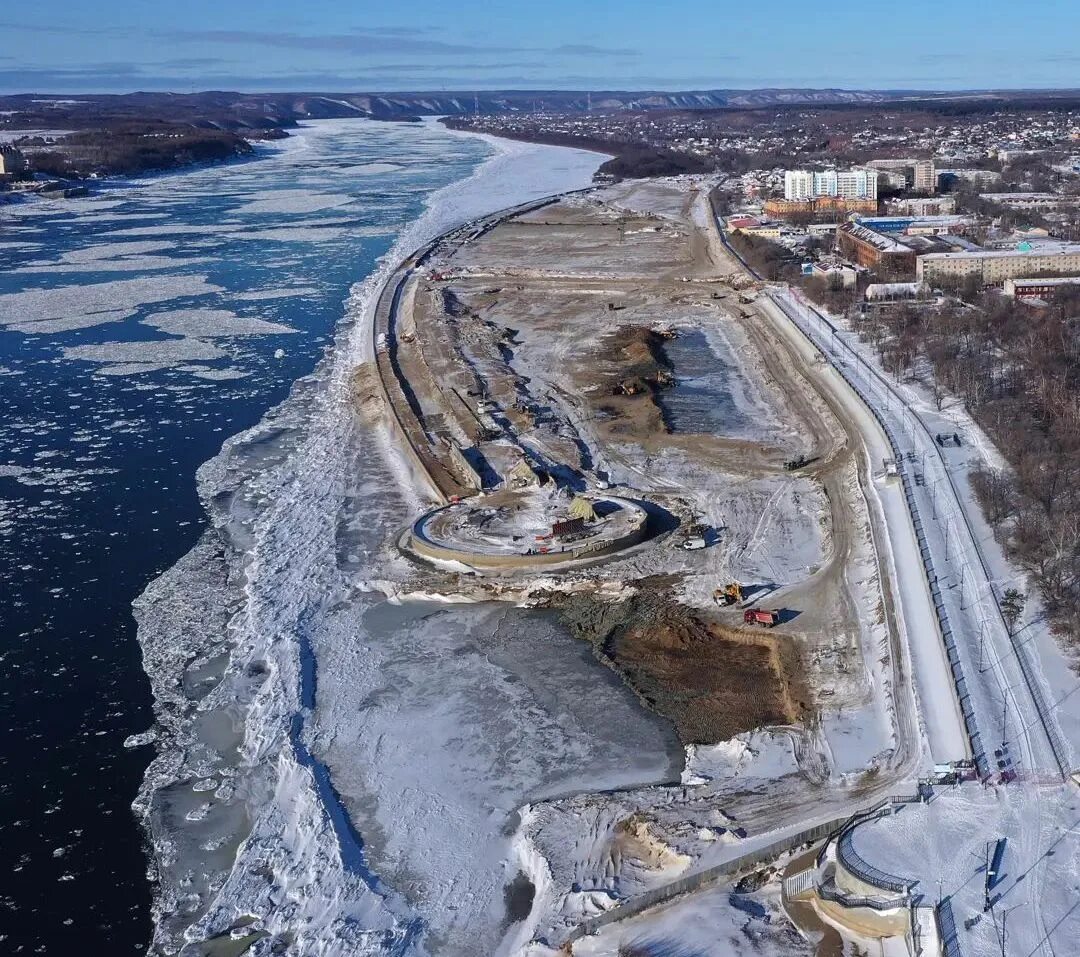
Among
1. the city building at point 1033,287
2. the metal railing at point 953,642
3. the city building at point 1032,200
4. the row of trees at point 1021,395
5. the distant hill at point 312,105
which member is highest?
the distant hill at point 312,105

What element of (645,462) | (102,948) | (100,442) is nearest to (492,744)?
(102,948)

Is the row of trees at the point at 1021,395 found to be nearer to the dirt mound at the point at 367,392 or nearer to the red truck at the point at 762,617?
the red truck at the point at 762,617

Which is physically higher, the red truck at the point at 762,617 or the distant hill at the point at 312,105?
the distant hill at the point at 312,105

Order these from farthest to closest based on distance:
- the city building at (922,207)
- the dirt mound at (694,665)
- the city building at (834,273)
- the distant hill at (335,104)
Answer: the distant hill at (335,104) → the city building at (922,207) → the city building at (834,273) → the dirt mound at (694,665)

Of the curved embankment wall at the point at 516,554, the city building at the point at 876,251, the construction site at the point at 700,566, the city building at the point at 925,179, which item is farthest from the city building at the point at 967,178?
the curved embankment wall at the point at 516,554

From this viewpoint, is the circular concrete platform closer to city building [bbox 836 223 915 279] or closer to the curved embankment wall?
the curved embankment wall

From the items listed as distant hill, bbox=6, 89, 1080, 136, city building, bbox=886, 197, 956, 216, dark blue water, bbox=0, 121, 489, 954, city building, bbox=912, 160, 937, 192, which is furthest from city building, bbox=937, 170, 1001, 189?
distant hill, bbox=6, 89, 1080, 136
